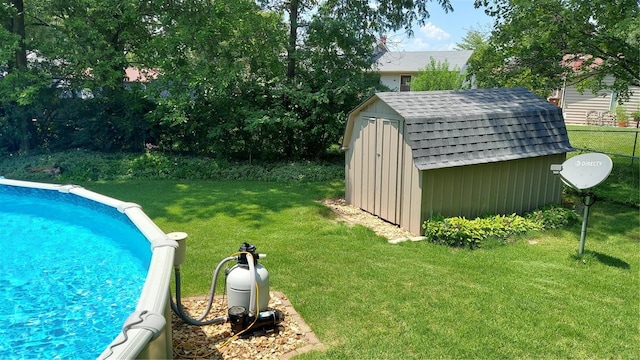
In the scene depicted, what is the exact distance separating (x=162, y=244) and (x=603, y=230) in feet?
23.5

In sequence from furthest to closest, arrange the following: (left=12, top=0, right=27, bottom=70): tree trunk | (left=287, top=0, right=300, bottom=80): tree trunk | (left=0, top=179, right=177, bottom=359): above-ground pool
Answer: (left=287, top=0, right=300, bottom=80): tree trunk < (left=12, top=0, right=27, bottom=70): tree trunk < (left=0, top=179, right=177, bottom=359): above-ground pool

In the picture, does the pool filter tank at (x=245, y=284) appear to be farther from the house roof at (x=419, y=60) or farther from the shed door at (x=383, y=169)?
the house roof at (x=419, y=60)

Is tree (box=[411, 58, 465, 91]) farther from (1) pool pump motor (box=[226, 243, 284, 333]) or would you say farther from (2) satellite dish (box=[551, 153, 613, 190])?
(1) pool pump motor (box=[226, 243, 284, 333])

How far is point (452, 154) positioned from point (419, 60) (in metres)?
24.8

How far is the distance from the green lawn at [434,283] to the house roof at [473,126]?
1450 mm

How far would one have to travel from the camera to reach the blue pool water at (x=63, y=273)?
4.41m

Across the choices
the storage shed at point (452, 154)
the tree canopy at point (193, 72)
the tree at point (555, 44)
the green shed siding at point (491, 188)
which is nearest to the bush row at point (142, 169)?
the tree canopy at point (193, 72)

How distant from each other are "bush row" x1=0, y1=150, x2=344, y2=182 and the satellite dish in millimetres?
6150

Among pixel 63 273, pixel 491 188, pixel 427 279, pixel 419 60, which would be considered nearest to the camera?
pixel 427 279

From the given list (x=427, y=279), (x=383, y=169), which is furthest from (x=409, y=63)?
(x=427, y=279)

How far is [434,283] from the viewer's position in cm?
564

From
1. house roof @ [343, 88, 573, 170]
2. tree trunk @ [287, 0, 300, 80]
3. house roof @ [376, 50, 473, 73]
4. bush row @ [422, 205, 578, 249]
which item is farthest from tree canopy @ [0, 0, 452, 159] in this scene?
house roof @ [376, 50, 473, 73]

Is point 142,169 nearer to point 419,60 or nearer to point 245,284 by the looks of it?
point 245,284

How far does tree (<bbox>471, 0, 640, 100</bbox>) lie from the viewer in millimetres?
9898
